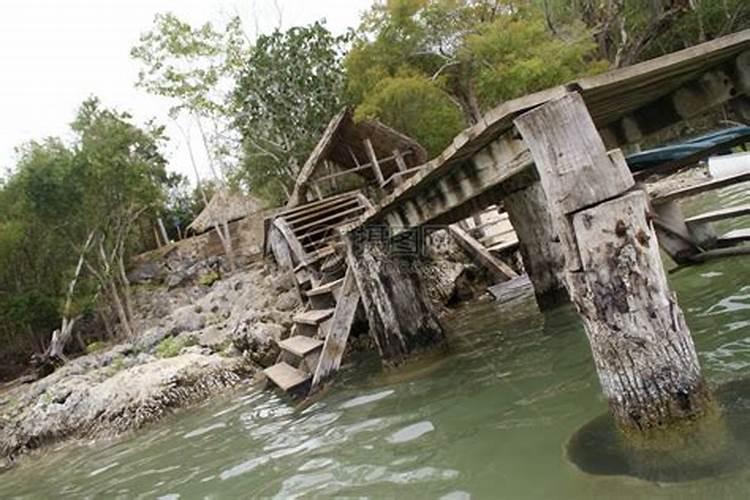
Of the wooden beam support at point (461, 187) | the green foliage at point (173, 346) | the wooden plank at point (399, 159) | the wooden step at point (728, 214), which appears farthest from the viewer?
the wooden plank at point (399, 159)

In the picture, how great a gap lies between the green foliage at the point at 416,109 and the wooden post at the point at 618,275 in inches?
690

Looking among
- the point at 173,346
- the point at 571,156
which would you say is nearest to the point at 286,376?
the point at 173,346

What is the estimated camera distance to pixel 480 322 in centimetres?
891

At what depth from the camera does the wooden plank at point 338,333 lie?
7434 millimetres

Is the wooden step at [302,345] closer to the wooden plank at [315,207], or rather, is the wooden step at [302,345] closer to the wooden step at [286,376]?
the wooden step at [286,376]

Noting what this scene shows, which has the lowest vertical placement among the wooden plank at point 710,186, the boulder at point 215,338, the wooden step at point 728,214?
the wooden step at point 728,214

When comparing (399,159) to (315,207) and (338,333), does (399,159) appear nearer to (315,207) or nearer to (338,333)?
(315,207)

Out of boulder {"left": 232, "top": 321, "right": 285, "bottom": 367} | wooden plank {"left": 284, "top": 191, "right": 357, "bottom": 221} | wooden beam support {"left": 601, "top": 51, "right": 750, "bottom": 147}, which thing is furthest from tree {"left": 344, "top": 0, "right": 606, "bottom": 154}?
wooden beam support {"left": 601, "top": 51, "right": 750, "bottom": 147}

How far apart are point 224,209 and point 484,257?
24.5 meters

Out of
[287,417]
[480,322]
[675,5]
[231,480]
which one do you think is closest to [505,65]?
[675,5]

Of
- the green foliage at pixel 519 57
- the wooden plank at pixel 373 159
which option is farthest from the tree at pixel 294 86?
the wooden plank at pixel 373 159

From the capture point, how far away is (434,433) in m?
5.00

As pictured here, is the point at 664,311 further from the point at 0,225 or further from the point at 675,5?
the point at 675,5

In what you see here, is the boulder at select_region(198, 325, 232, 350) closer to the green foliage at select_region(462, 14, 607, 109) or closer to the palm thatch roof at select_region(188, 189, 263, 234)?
the green foliage at select_region(462, 14, 607, 109)
